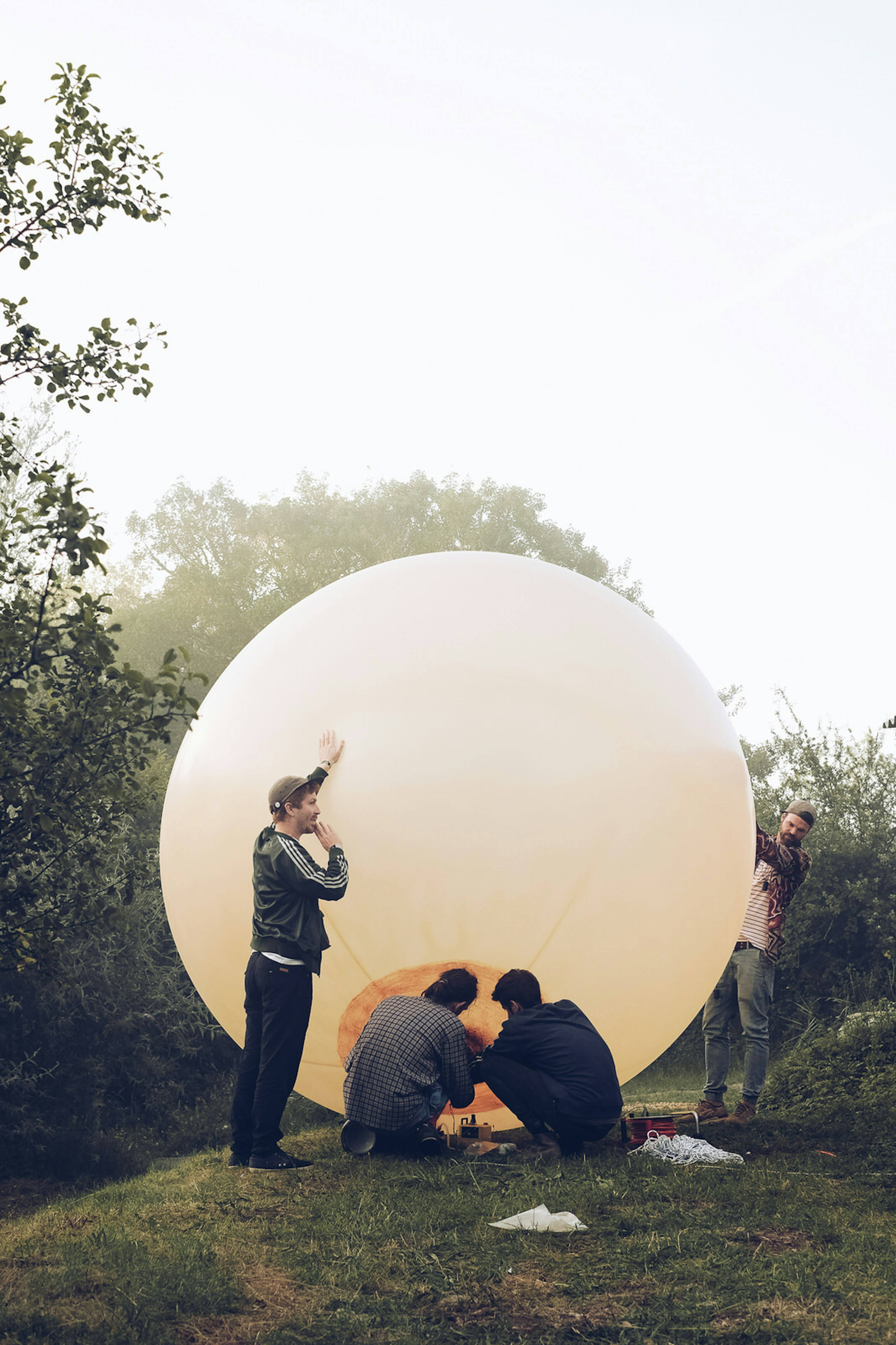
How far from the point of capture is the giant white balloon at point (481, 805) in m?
5.20

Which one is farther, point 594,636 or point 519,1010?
point 594,636

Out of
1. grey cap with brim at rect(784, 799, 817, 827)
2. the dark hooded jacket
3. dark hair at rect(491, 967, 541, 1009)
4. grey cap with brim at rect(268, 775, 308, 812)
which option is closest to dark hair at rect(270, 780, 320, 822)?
grey cap with brim at rect(268, 775, 308, 812)

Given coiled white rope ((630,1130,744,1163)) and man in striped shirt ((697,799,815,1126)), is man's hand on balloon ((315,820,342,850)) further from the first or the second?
man in striped shirt ((697,799,815,1126))

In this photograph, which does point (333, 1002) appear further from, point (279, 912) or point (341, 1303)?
point (341, 1303)

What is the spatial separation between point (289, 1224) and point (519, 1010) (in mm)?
1459

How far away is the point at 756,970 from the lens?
22.7 feet

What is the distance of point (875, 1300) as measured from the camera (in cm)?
337

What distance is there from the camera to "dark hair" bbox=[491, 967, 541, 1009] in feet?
17.1

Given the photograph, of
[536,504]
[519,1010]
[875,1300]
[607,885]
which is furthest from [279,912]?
[536,504]

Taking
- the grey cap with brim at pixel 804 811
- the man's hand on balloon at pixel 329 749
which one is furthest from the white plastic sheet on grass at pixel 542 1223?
the grey cap with brim at pixel 804 811

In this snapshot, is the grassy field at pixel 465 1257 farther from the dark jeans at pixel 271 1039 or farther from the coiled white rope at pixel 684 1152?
the dark jeans at pixel 271 1039

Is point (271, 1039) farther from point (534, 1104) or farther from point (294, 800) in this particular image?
point (534, 1104)

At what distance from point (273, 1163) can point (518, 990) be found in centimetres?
150

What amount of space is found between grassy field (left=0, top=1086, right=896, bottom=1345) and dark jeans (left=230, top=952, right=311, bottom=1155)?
28cm
